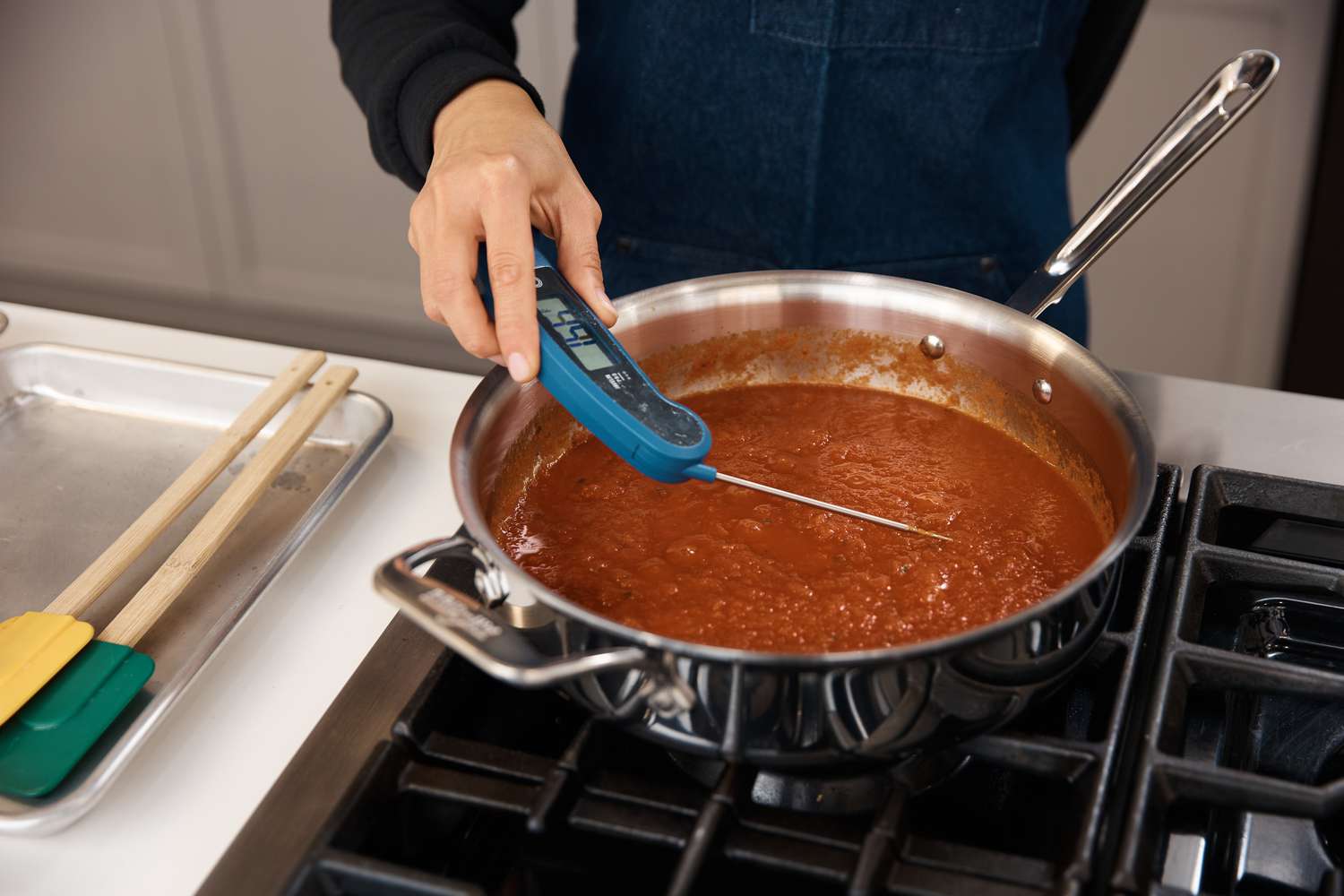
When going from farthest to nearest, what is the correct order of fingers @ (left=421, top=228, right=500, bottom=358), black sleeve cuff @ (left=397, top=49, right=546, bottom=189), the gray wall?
the gray wall → black sleeve cuff @ (left=397, top=49, right=546, bottom=189) → fingers @ (left=421, top=228, right=500, bottom=358)

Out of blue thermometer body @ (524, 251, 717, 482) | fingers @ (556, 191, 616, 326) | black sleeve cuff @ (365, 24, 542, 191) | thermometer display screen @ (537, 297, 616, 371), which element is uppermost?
black sleeve cuff @ (365, 24, 542, 191)

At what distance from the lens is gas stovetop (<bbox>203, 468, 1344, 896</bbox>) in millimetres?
621

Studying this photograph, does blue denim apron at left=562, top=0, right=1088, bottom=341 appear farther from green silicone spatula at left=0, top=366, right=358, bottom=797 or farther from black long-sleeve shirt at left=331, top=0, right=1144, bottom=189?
green silicone spatula at left=0, top=366, right=358, bottom=797

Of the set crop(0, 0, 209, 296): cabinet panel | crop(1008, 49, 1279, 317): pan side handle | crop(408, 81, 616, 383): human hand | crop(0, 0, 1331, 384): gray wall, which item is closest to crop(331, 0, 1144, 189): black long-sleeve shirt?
crop(408, 81, 616, 383): human hand

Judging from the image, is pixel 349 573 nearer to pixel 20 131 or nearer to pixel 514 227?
pixel 514 227

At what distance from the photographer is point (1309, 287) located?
7.36 feet

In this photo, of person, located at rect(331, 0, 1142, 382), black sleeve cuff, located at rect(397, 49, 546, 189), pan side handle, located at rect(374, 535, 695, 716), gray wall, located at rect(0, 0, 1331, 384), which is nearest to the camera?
pan side handle, located at rect(374, 535, 695, 716)

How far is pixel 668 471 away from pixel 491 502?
16 cm

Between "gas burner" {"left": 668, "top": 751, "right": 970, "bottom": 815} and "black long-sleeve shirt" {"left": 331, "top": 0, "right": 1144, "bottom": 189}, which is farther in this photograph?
"black long-sleeve shirt" {"left": 331, "top": 0, "right": 1144, "bottom": 189}

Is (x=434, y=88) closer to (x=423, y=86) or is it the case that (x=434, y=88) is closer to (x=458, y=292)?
(x=423, y=86)

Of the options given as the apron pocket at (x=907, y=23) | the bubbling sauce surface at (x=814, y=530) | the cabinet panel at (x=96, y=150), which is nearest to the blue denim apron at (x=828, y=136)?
the apron pocket at (x=907, y=23)

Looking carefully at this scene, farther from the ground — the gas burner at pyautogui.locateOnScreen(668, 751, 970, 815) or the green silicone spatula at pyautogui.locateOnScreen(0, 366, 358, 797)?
the green silicone spatula at pyautogui.locateOnScreen(0, 366, 358, 797)

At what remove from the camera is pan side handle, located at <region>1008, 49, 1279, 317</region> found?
0.86 meters

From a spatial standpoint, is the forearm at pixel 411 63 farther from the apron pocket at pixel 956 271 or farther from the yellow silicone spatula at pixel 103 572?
the apron pocket at pixel 956 271
